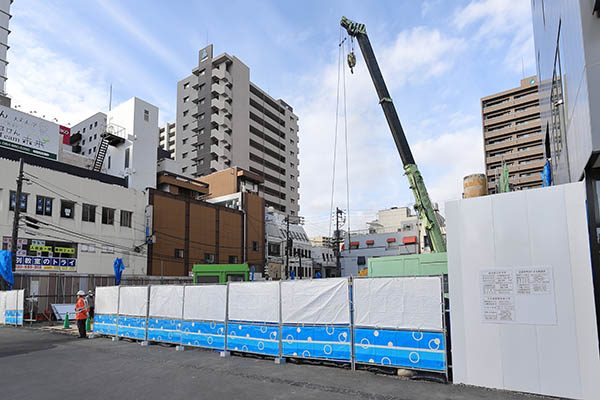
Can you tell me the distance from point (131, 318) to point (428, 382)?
11344mm

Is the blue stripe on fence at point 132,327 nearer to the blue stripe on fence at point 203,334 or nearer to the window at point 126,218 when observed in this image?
the blue stripe on fence at point 203,334

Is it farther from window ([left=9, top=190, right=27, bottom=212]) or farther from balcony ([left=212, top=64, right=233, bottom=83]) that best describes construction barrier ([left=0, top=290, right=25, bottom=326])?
balcony ([left=212, top=64, right=233, bottom=83])

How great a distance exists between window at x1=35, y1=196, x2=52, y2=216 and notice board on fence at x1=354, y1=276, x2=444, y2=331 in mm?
29698

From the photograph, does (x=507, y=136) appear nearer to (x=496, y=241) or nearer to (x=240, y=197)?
(x=240, y=197)

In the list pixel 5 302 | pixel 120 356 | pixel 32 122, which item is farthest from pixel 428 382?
pixel 32 122

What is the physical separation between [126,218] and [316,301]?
3187 centimetres

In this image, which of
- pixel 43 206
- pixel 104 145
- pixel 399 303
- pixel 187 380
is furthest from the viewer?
pixel 104 145

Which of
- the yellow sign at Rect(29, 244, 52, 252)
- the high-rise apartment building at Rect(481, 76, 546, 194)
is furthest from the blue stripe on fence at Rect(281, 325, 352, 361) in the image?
the high-rise apartment building at Rect(481, 76, 546, 194)

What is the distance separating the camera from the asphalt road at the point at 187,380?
8016 millimetres

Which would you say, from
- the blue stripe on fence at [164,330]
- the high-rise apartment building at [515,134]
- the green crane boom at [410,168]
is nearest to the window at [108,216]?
the blue stripe on fence at [164,330]

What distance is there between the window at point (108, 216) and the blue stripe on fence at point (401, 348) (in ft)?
105

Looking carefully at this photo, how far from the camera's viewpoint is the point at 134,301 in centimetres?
1558

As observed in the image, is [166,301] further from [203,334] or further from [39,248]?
[39,248]

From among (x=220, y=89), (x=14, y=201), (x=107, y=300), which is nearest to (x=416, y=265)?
(x=107, y=300)
